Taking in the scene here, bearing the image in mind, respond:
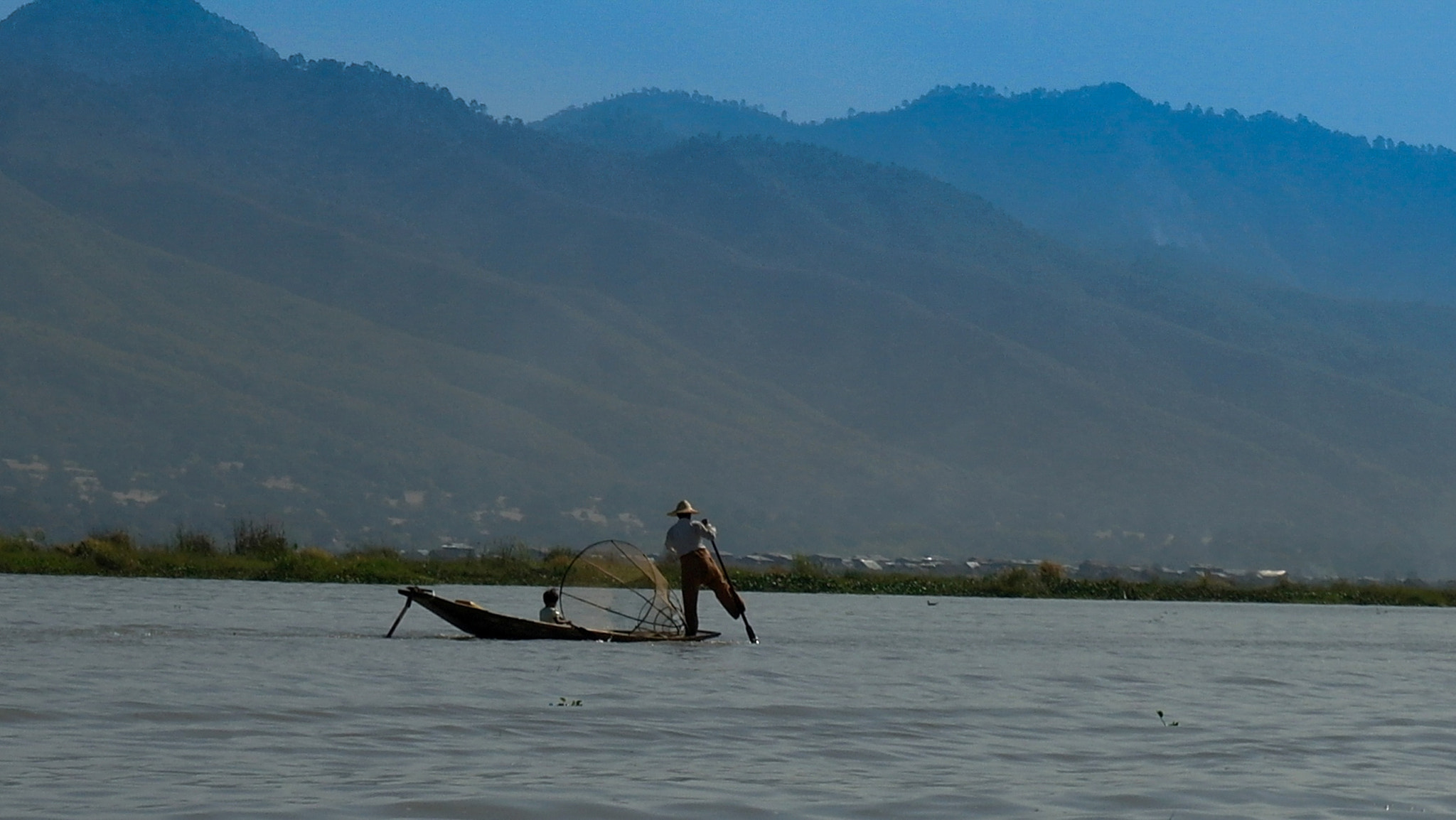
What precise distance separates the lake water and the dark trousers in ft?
1.62

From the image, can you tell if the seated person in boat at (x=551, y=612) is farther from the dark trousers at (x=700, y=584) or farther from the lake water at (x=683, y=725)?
the dark trousers at (x=700, y=584)

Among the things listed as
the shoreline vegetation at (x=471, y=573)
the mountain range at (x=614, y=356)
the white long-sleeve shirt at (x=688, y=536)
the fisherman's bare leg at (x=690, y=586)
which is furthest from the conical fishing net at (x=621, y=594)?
the mountain range at (x=614, y=356)

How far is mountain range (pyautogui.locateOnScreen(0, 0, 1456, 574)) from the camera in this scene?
374 feet

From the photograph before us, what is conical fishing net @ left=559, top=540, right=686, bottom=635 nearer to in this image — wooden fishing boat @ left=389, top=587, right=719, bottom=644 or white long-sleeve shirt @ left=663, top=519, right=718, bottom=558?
white long-sleeve shirt @ left=663, top=519, right=718, bottom=558

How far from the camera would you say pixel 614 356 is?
13975cm

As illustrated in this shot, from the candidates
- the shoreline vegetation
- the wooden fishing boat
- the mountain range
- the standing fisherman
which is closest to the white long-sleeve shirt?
the standing fisherman

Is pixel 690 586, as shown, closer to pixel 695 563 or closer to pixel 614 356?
pixel 695 563

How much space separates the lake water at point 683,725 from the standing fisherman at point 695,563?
601mm

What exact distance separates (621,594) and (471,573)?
69.3ft

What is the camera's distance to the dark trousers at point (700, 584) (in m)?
24.4

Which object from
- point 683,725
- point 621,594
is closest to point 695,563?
point 621,594

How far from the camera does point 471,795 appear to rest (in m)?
10.5

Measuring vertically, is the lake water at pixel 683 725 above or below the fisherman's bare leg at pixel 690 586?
below

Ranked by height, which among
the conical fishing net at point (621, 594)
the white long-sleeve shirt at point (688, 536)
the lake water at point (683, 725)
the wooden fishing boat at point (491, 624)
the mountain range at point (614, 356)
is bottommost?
the lake water at point (683, 725)
